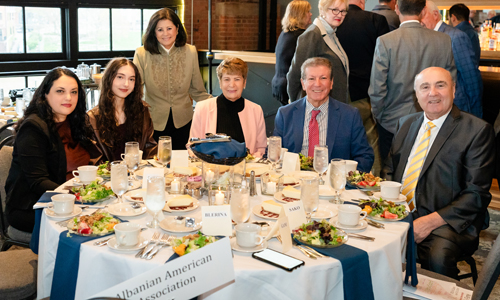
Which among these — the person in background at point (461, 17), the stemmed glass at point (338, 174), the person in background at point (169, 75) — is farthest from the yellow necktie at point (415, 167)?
the person in background at point (461, 17)

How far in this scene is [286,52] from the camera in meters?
4.63

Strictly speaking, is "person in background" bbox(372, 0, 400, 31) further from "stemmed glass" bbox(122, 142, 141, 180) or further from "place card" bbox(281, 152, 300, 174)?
"stemmed glass" bbox(122, 142, 141, 180)

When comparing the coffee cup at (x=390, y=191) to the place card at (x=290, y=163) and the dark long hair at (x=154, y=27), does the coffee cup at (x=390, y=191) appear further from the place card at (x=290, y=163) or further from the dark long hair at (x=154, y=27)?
the dark long hair at (x=154, y=27)

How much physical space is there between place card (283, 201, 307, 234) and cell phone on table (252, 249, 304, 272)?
191mm

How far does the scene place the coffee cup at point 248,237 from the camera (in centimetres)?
162

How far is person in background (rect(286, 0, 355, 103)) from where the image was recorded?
3.61m

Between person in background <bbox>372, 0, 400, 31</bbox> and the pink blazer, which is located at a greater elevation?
person in background <bbox>372, 0, 400, 31</bbox>

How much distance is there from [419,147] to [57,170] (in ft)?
6.17

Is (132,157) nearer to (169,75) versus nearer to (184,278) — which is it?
(184,278)

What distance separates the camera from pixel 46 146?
2529 millimetres

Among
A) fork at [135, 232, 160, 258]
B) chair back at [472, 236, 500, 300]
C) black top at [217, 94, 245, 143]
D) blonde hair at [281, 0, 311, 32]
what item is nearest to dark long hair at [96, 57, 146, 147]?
black top at [217, 94, 245, 143]

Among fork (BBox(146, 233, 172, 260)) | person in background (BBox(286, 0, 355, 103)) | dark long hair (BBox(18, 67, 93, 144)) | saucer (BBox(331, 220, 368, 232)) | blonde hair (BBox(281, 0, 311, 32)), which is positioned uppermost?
blonde hair (BBox(281, 0, 311, 32))

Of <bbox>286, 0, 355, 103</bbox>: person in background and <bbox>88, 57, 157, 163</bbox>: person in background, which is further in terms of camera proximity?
<bbox>286, 0, 355, 103</bbox>: person in background

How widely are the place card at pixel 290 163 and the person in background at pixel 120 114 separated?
3.35ft
